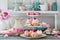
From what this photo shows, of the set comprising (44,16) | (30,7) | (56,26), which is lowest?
(56,26)

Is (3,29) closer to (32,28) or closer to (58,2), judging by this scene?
(32,28)

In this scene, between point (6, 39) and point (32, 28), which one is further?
point (32, 28)

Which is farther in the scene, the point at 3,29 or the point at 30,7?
the point at 30,7

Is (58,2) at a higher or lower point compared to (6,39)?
higher

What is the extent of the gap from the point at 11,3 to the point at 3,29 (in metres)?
0.46

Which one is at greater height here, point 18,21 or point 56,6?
point 56,6

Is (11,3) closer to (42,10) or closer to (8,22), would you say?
(8,22)

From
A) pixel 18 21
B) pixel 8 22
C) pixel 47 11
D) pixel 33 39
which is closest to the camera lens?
pixel 33 39

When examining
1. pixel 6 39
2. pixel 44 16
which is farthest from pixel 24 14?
pixel 6 39

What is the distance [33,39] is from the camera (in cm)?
149

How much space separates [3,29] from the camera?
1842 millimetres

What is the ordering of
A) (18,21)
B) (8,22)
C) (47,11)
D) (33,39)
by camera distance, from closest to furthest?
(33,39), (18,21), (47,11), (8,22)

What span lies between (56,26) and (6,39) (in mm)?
846

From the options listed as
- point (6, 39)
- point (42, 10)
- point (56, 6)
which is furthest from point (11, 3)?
point (6, 39)
